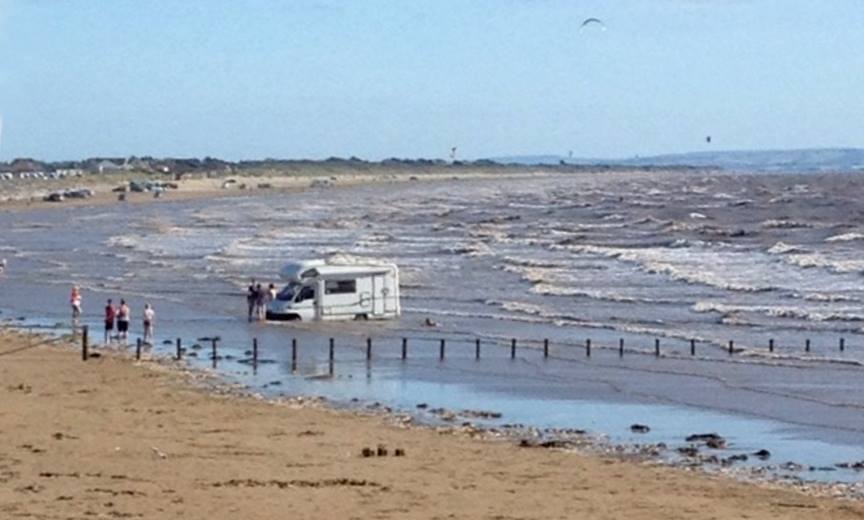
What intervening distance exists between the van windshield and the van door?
227 cm

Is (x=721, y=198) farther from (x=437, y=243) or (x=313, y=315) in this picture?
(x=313, y=315)

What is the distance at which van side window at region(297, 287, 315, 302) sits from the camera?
4881 centimetres

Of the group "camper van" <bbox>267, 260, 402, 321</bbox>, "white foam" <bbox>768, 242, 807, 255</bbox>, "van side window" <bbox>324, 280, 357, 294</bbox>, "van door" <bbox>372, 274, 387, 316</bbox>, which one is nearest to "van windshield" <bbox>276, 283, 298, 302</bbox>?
"camper van" <bbox>267, 260, 402, 321</bbox>

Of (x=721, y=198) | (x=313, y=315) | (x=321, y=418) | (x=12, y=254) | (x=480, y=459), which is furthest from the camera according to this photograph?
(x=721, y=198)

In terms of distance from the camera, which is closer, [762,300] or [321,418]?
[321,418]

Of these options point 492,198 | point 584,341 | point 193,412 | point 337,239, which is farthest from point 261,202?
point 193,412

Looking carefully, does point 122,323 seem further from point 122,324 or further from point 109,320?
point 109,320

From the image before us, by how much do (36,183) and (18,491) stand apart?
18209cm

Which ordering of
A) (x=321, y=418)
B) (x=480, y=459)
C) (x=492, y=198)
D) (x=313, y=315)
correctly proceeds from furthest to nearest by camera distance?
(x=492, y=198)
(x=313, y=315)
(x=321, y=418)
(x=480, y=459)

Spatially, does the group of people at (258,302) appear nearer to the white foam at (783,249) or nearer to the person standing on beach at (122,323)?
the person standing on beach at (122,323)

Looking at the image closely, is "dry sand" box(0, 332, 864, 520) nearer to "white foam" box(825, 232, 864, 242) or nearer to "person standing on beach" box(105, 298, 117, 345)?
"person standing on beach" box(105, 298, 117, 345)

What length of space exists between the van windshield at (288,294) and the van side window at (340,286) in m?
0.95

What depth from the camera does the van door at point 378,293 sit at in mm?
49219

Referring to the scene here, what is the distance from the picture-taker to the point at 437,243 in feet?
296
